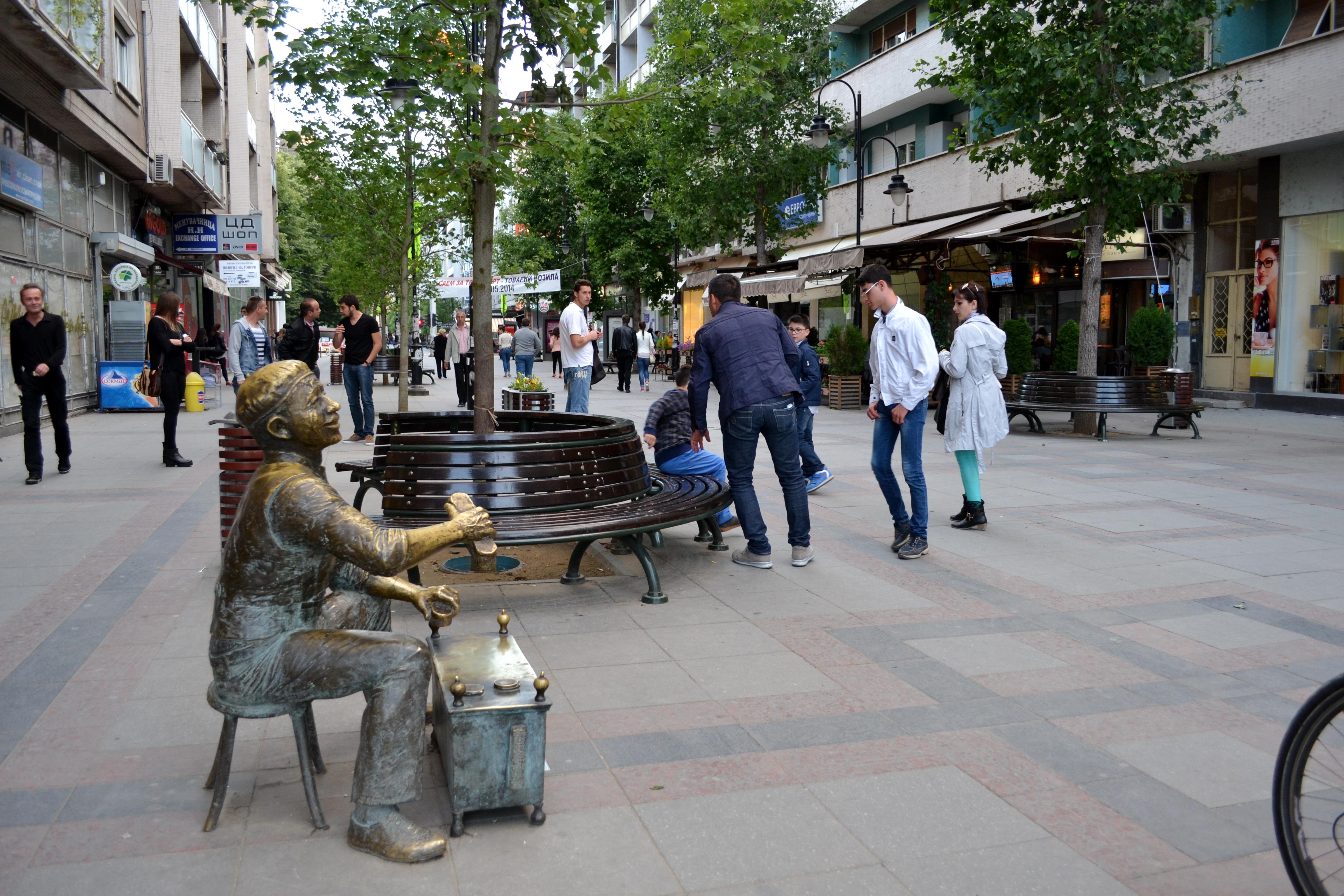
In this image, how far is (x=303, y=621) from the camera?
3.01 m

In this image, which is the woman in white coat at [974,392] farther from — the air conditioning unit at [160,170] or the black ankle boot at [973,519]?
the air conditioning unit at [160,170]

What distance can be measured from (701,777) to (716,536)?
141 inches

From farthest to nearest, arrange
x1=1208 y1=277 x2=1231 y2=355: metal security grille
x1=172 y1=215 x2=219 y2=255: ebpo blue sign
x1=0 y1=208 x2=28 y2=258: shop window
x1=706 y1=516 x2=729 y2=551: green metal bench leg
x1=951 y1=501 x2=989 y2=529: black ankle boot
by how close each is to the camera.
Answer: x1=172 y1=215 x2=219 y2=255: ebpo blue sign, x1=1208 y1=277 x2=1231 y2=355: metal security grille, x1=0 y1=208 x2=28 y2=258: shop window, x1=951 y1=501 x2=989 y2=529: black ankle boot, x1=706 y1=516 x2=729 y2=551: green metal bench leg

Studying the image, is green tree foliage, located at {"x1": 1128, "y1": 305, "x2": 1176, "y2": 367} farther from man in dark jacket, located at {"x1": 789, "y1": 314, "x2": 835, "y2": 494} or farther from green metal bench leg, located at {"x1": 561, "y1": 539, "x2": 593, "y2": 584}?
green metal bench leg, located at {"x1": 561, "y1": 539, "x2": 593, "y2": 584}

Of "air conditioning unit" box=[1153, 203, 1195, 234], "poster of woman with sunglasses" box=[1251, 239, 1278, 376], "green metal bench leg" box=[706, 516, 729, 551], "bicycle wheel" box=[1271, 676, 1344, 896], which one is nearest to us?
→ "bicycle wheel" box=[1271, 676, 1344, 896]

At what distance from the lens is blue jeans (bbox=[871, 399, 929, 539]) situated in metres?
6.77

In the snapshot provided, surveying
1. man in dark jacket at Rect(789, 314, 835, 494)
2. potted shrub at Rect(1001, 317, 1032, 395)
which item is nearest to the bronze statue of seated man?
man in dark jacket at Rect(789, 314, 835, 494)

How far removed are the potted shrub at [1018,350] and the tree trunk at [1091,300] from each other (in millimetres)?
3473

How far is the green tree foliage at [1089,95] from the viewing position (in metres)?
13.3

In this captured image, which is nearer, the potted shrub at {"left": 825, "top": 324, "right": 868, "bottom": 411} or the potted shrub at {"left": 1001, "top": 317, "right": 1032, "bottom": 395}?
the potted shrub at {"left": 1001, "top": 317, "right": 1032, "bottom": 395}

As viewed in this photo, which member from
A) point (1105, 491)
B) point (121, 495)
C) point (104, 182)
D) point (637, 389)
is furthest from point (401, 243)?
point (1105, 491)

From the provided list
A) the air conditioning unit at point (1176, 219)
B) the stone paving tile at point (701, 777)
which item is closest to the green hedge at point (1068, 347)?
the air conditioning unit at point (1176, 219)

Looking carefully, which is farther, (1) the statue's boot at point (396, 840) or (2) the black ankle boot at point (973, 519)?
(2) the black ankle boot at point (973, 519)

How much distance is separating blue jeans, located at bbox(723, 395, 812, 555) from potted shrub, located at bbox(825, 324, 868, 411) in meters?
14.0
